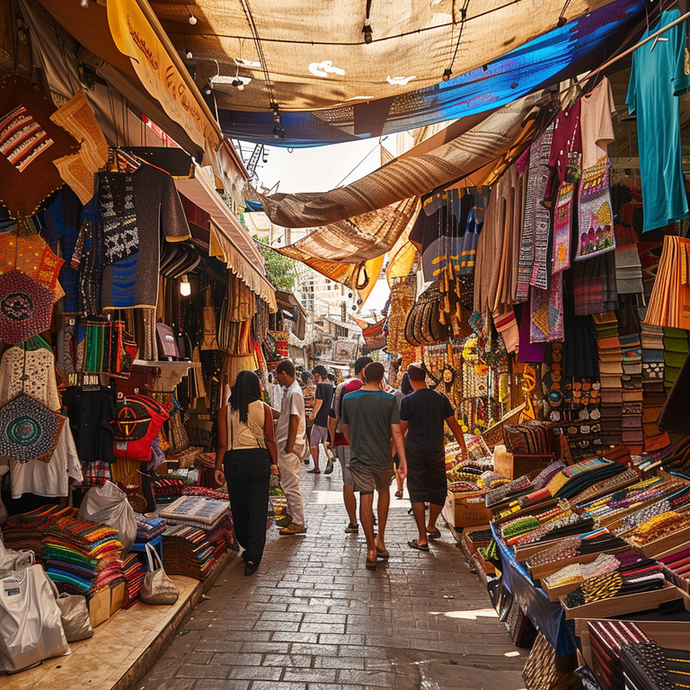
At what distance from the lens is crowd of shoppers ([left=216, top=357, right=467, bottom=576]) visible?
5.23 m

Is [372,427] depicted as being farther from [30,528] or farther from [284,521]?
[30,528]

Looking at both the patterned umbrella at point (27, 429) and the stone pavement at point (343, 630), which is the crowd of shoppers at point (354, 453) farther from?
the patterned umbrella at point (27, 429)

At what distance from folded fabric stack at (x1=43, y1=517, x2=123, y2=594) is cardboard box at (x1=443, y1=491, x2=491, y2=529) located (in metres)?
3.75

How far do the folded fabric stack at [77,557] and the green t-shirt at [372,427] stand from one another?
8.63ft

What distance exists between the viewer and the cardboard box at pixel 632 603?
2.24m

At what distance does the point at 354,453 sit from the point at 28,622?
331 centimetres

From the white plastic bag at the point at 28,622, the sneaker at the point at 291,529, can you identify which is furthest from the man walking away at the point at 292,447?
the white plastic bag at the point at 28,622

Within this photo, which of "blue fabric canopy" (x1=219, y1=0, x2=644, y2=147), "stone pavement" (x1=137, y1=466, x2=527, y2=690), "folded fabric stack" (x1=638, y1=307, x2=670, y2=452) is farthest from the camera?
"folded fabric stack" (x1=638, y1=307, x2=670, y2=452)

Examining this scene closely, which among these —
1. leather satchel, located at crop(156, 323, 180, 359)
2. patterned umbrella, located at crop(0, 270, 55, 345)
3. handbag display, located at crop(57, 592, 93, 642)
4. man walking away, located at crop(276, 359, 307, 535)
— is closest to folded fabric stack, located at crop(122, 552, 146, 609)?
handbag display, located at crop(57, 592, 93, 642)

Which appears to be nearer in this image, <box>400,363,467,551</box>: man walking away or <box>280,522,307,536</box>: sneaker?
<box>400,363,467,551</box>: man walking away

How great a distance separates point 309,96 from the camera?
5.18m

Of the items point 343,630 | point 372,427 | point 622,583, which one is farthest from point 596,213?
point 343,630

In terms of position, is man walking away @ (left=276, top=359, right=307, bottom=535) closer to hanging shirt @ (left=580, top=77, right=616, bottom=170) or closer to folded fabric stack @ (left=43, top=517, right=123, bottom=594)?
folded fabric stack @ (left=43, top=517, right=123, bottom=594)

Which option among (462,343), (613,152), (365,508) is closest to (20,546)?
(365,508)
